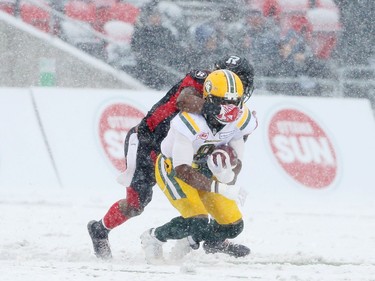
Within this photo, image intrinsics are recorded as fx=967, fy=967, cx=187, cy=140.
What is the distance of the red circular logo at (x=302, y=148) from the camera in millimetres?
12273

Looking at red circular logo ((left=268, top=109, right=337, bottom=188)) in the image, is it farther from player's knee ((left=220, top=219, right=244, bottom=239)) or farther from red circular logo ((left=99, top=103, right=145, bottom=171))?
player's knee ((left=220, top=219, right=244, bottom=239))

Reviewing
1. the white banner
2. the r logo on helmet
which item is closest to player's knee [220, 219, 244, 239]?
the r logo on helmet

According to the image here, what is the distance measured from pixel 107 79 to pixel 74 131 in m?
1.80

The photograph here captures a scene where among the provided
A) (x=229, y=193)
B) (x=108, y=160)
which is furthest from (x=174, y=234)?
(x=108, y=160)

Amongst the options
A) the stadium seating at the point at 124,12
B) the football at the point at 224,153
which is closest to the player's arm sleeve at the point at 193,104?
the football at the point at 224,153

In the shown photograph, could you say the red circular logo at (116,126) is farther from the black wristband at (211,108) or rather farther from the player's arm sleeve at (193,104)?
the black wristband at (211,108)

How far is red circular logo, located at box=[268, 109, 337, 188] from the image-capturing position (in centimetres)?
1227

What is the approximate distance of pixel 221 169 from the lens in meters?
6.84

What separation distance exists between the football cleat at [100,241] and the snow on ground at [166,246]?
76 millimetres

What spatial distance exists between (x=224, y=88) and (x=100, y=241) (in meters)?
1.76

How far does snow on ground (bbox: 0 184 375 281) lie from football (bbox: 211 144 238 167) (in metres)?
0.75

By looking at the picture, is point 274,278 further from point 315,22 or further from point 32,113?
point 315,22

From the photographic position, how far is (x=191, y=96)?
22.3 ft

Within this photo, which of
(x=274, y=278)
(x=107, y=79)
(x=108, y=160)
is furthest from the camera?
(x=107, y=79)
